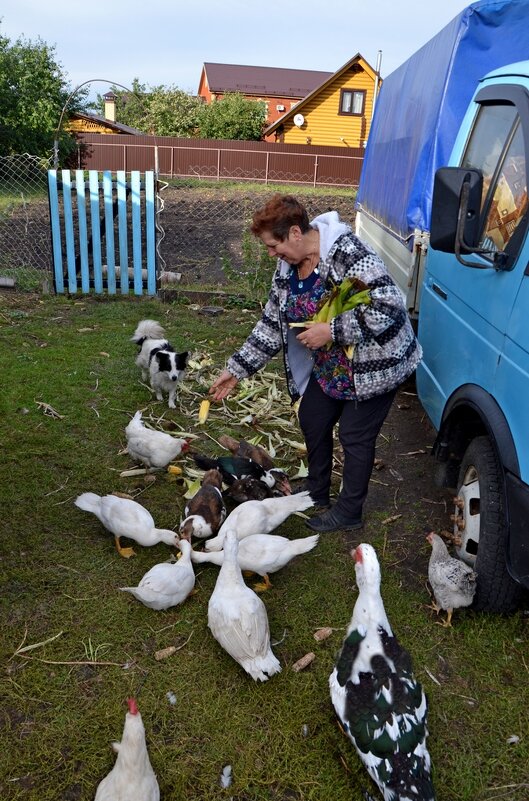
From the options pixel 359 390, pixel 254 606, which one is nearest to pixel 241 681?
pixel 254 606

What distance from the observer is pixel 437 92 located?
650 centimetres

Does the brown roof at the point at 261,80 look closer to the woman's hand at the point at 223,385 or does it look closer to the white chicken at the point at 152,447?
the white chicken at the point at 152,447

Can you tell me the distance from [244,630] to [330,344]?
1794 millimetres

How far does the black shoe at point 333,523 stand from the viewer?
464 cm

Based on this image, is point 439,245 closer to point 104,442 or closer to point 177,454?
point 177,454

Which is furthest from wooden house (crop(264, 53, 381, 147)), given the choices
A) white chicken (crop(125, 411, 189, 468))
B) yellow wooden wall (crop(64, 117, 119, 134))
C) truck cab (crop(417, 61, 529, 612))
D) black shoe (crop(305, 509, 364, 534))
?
black shoe (crop(305, 509, 364, 534))

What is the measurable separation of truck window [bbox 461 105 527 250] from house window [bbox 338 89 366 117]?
39.7m

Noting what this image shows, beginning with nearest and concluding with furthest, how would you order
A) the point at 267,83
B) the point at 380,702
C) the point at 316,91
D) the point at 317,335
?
1. the point at 380,702
2. the point at 317,335
3. the point at 316,91
4. the point at 267,83

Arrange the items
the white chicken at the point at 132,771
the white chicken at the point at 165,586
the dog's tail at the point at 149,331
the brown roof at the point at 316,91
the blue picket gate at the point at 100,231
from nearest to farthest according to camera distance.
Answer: the white chicken at the point at 132,771 < the white chicken at the point at 165,586 < the dog's tail at the point at 149,331 < the blue picket gate at the point at 100,231 < the brown roof at the point at 316,91

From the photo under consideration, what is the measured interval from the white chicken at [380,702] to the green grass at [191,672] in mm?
320

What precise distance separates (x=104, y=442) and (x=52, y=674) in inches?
108

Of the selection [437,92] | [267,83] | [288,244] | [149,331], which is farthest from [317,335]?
[267,83]

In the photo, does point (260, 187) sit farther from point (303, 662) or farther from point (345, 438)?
point (303, 662)

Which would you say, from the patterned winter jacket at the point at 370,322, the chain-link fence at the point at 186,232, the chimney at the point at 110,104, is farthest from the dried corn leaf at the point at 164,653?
the chimney at the point at 110,104
